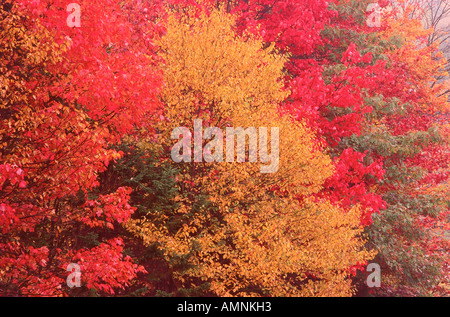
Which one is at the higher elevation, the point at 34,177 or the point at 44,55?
the point at 44,55

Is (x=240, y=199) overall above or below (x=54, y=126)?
below

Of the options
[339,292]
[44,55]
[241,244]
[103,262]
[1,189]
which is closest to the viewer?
[44,55]

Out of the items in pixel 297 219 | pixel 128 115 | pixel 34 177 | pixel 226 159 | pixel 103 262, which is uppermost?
pixel 128 115

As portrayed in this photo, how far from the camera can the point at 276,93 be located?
15.0 meters

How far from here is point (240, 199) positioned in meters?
13.8

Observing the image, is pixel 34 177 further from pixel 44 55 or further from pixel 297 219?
pixel 297 219

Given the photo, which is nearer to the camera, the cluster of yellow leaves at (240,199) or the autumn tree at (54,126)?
the autumn tree at (54,126)

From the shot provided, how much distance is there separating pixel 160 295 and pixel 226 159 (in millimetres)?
4157

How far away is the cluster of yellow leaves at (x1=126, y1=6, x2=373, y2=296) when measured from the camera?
12.5 m

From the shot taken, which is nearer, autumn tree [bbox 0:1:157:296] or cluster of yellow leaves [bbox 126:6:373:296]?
Result: autumn tree [bbox 0:1:157:296]

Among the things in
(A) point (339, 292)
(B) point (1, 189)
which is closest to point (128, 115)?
(B) point (1, 189)

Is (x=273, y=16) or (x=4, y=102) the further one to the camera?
(x=273, y=16)

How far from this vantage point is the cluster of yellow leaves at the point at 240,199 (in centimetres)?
1247

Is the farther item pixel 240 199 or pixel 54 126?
pixel 240 199
